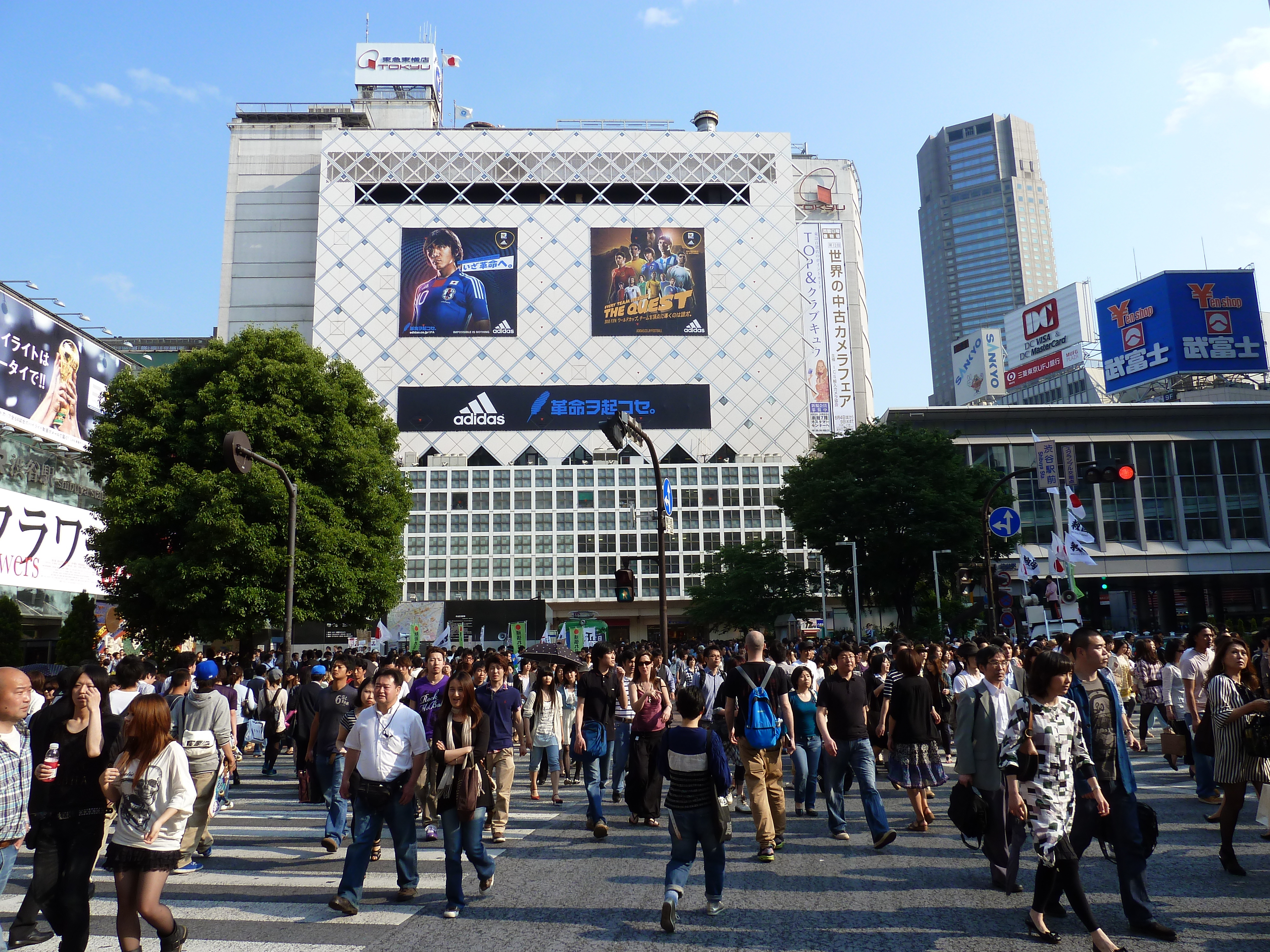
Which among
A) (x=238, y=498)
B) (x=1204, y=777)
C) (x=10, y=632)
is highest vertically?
(x=238, y=498)

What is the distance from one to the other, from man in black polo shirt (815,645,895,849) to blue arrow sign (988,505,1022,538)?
1177 cm

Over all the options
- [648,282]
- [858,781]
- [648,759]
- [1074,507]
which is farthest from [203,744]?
[648,282]

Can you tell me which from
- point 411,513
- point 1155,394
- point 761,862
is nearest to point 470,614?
point 761,862

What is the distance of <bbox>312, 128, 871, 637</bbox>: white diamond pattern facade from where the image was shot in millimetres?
70125

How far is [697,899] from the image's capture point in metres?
6.82

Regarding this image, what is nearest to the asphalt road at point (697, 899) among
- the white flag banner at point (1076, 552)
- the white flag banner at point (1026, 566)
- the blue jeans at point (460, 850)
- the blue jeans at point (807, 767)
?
the blue jeans at point (460, 850)

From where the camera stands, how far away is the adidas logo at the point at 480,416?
74.6 m

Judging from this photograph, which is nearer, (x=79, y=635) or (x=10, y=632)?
(x=10, y=632)

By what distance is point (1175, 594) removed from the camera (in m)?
58.5

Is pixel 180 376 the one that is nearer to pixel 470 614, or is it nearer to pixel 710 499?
pixel 470 614

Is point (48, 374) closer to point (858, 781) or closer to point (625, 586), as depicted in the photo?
point (625, 586)

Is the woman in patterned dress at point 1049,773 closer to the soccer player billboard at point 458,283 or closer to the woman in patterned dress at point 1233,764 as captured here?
the woman in patterned dress at point 1233,764

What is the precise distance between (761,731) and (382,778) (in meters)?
3.49

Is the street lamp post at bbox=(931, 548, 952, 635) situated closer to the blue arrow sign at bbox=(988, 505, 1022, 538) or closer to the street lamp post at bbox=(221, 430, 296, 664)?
the blue arrow sign at bbox=(988, 505, 1022, 538)
